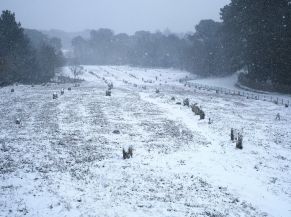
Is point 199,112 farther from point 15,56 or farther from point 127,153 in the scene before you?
point 15,56

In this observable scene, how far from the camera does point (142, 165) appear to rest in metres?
20.5

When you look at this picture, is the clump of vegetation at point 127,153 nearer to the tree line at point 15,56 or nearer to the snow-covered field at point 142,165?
the snow-covered field at point 142,165

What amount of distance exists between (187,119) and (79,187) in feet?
64.0

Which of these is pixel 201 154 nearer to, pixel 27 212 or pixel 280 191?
pixel 280 191

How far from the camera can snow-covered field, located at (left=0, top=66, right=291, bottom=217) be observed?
1530 cm

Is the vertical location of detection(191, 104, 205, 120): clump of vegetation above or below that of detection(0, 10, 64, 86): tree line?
below

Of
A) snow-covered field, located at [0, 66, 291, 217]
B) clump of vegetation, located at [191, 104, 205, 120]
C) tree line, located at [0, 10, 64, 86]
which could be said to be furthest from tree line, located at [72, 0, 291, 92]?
tree line, located at [0, 10, 64, 86]

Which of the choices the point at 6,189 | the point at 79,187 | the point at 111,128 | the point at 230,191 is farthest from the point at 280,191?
the point at 111,128

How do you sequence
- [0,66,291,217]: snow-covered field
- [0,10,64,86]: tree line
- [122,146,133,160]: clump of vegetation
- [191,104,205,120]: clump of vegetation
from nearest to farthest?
[0,66,291,217]: snow-covered field < [122,146,133,160]: clump of vegetation < [191,104,205,120]: clump of vegetation < [0,10,64,86]: tree line

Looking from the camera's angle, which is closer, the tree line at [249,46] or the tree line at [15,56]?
the tree line at [249,46]

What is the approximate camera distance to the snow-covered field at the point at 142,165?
15.3m

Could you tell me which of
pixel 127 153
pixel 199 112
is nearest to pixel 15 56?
pixel 199 112

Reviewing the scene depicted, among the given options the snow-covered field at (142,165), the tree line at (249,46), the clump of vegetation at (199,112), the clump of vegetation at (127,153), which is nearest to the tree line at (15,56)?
the snow-covered field at (142,165)

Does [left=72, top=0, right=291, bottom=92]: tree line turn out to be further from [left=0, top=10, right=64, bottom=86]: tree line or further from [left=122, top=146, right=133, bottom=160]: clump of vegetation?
[left=0, top=10, right=64, bottom=86]: tree line
